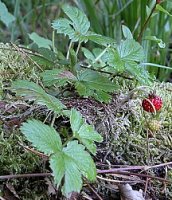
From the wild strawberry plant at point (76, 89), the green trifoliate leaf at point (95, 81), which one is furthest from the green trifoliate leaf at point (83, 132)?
the green trifoliate leaf at point (95, 81)

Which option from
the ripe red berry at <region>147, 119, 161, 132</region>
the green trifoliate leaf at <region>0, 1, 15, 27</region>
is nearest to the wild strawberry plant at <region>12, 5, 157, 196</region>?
the ripe red berry at <region>147, 119, 161, 132</region>

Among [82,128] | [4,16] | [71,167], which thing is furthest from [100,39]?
[4,16]

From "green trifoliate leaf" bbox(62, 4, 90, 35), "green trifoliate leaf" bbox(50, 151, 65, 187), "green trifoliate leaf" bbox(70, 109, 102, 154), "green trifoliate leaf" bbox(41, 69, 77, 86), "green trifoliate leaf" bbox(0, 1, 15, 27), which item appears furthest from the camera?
"green trifoliate leaf" bbox(0, 1, 15, 27)

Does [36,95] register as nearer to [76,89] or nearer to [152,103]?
[76,89]

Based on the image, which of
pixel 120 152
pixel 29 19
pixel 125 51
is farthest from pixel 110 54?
pixel 29 19

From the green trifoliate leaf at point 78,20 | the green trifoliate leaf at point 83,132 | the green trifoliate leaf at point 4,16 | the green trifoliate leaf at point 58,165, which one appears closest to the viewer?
the green trifoliate leaf at point 58,165

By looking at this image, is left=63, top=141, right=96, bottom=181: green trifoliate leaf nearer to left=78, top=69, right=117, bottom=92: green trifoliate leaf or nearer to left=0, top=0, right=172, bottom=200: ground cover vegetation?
left=0, top=0, right=172, bottom=200: ground cover vegetation

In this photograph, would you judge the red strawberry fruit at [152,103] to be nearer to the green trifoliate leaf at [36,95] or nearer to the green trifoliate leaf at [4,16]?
the green trifoliate leaf at [36,95]
